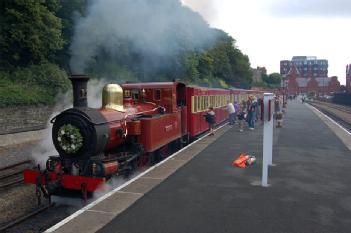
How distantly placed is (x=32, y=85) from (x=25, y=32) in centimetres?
300

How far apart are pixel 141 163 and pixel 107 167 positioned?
243 cm

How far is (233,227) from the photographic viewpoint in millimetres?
6289

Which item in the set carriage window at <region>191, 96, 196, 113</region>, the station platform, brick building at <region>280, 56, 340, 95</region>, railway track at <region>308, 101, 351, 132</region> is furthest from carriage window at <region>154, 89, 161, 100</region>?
brick building at <region>280, 56, 340, 95</region>

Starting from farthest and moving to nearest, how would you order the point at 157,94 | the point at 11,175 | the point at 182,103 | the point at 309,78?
1. the point at 309,78
2. the point at 182,103
3. the point at 157,94
4. the point at 11,175

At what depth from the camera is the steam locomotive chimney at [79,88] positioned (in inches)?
340

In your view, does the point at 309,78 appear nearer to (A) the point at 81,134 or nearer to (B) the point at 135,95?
(B) the point at 135,95

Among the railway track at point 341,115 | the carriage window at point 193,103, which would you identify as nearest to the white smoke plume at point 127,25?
the carriage window at point 193,103

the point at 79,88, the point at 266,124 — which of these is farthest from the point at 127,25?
the point at 266,124

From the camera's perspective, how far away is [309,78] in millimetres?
159375

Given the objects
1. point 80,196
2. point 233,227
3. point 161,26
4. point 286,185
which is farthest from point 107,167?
point 161,26

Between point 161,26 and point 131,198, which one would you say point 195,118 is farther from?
point 131,198

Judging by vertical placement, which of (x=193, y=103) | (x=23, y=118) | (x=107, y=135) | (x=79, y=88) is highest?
(x=79, y=88)

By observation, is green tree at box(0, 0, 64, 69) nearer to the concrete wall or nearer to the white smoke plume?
the white smoke plume

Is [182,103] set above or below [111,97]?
below
